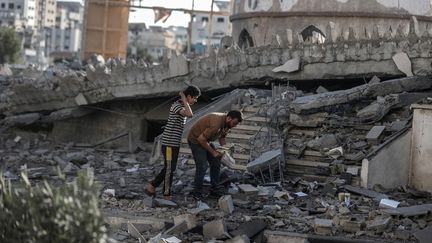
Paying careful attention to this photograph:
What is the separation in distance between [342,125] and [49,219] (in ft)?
29.1

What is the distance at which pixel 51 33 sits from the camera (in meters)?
91.9

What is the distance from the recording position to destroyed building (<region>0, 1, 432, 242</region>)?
953 centimetres

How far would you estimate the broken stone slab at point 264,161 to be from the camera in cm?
1188

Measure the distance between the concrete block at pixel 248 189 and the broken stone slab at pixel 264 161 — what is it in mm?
857

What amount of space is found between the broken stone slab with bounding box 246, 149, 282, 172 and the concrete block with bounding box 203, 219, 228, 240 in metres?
3.01

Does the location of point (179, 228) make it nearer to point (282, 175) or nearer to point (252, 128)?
point (282, 175)

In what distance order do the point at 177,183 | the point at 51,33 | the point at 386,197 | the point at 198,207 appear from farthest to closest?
1. the point at 51,33
2. the point at 177,183
3. the point at 386,197
4. the point at 198,207

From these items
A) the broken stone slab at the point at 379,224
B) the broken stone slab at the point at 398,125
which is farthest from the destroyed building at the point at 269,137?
the broken stone slab at the point at 398,125

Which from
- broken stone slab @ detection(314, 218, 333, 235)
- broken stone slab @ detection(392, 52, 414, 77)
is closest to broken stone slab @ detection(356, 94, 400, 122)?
broken stone slab @ detection(392, 52, 414, 77)

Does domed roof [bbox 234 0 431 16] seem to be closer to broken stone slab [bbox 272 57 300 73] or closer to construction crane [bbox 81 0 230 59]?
broken stone slab [bbox 272 57 300 73]

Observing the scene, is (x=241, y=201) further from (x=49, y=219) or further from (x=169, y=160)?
(x=49, y=219)

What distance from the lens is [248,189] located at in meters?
10.8

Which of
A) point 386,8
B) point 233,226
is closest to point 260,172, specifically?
point 233,226

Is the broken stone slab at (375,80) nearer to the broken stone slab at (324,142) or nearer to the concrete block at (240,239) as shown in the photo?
the broken stone slab at (324,142)
